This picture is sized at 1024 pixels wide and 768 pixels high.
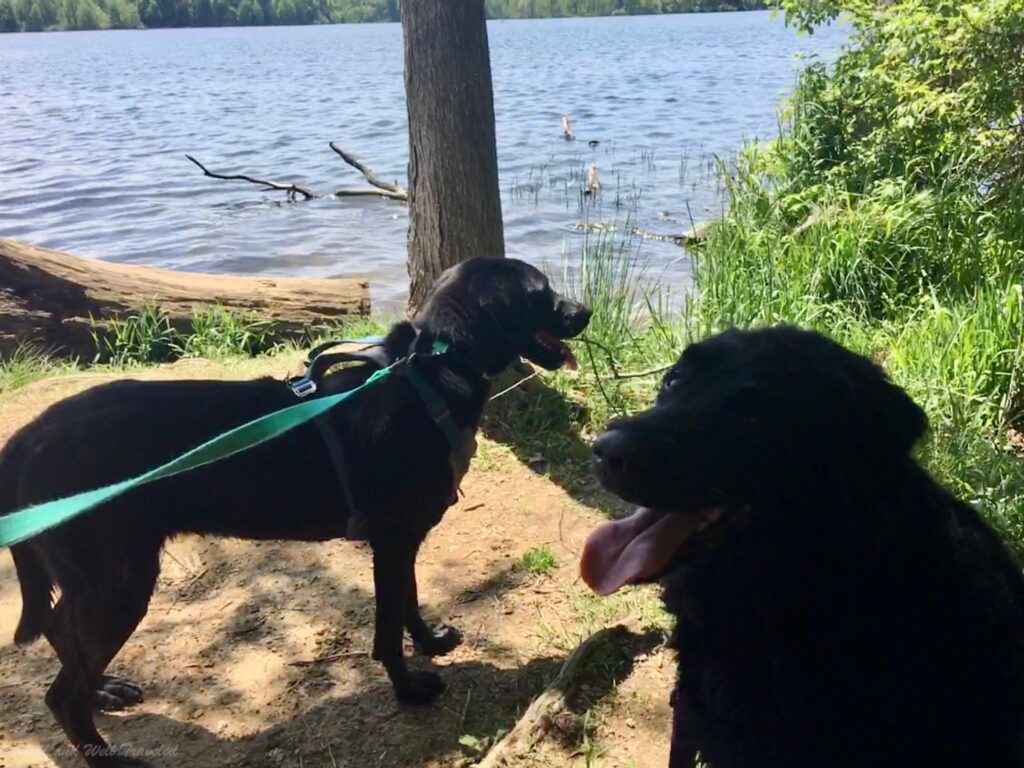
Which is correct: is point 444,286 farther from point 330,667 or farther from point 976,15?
point 976,15

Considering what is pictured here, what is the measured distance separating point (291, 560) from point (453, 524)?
2.75 ft

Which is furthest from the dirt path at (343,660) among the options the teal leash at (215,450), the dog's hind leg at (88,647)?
the teal leash at (215,450)

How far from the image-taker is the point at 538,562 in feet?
13.3

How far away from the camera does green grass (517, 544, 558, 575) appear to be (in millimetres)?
A: 4016

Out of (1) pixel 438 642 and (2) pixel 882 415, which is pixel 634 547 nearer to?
(2) pixel 882 415

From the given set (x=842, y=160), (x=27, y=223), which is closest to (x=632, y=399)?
(x=842, y=160)

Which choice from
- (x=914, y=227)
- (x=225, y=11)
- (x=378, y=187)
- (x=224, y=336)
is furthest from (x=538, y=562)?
(x=225, y=11)

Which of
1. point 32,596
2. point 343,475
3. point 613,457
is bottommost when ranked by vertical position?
point 32,596

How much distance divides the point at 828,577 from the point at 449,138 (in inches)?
153

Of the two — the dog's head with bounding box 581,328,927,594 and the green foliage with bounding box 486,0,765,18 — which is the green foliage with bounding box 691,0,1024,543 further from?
the green foliage with bounding box 486,0,765,18

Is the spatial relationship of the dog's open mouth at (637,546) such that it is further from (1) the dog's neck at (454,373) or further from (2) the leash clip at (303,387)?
(2) the leash clip at (303,387)

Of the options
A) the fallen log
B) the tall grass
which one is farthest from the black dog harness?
the fallen log

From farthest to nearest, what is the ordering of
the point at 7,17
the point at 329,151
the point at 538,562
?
the point at 7,17 → the point at 329,151 → the point at 538,562

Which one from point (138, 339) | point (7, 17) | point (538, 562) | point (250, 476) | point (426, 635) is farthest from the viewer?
point (7, 17)
